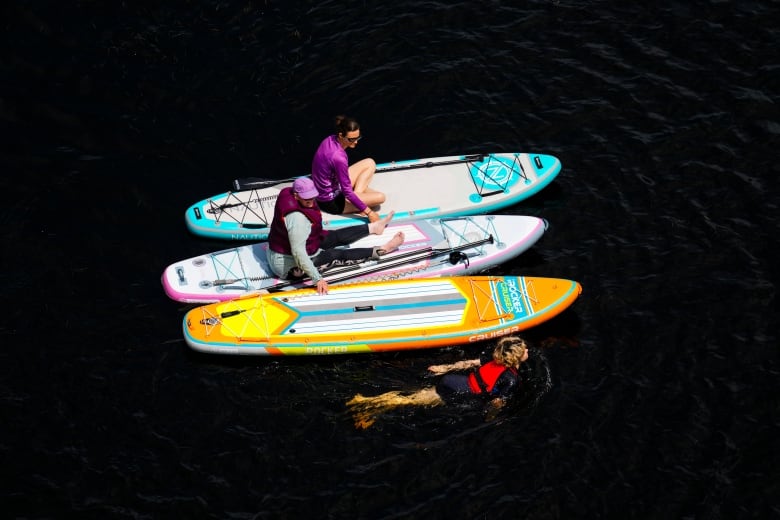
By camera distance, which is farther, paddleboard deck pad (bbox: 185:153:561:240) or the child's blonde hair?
paddleboard deck pad (bbox: 185:153:561:240)

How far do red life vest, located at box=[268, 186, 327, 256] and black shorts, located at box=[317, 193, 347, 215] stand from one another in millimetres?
1186

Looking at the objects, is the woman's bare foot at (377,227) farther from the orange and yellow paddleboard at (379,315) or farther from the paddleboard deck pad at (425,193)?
the orange and yellow paddleboard at (379,315)

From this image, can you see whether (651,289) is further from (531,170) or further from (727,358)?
(531,170)

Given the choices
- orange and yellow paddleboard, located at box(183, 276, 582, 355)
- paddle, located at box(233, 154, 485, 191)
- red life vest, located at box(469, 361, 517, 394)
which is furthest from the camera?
paddle, located at box(233, 154, 485, 191)

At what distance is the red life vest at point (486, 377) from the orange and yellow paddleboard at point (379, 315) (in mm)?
1155

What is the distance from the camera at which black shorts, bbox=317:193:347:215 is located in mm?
18141

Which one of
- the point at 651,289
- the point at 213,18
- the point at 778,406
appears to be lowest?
the point at 778,406

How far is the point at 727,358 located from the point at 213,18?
1501 cm

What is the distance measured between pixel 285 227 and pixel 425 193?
3780mm

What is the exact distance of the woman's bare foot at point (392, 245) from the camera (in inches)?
684

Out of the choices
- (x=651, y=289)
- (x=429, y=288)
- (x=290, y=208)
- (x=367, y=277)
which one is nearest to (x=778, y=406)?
(x=651, y=289)

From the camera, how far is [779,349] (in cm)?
1562

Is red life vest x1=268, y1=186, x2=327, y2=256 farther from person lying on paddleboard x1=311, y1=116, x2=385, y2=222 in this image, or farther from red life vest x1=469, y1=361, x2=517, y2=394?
red life vest x1=469, y1=361, x2=517, y2=394

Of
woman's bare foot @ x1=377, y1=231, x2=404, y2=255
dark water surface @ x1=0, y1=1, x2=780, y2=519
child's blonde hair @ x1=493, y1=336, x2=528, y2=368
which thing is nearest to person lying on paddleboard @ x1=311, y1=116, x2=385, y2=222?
woman's bare foot @ x1=377, y1=231, x2=404, y2=255
